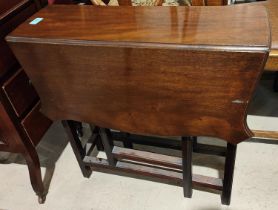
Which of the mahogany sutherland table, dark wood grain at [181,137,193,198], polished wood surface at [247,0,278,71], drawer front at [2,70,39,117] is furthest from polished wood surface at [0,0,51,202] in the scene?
polished wood surface at [247,0,278,71]

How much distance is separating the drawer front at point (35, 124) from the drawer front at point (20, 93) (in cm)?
3

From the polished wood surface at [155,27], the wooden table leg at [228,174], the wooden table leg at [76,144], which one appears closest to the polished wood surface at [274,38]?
the polished wood surface at [155,27]

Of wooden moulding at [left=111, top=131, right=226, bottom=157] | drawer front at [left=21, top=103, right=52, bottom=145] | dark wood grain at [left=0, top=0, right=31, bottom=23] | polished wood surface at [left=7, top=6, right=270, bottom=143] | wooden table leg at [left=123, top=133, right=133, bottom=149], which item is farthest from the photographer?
wooden table leg at [left=123, top=133, right=133, bottom=149]

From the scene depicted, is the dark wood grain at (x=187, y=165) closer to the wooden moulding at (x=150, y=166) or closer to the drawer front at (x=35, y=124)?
the wooden moulding at (x=150, y=166)

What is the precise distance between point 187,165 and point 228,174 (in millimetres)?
170

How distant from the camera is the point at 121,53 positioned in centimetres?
93

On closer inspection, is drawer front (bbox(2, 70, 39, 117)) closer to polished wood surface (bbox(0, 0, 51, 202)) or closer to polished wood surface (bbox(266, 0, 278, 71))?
polished wood surface (bbox(0, 0, 51, 202))

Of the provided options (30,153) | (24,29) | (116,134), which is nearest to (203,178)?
(116,134)

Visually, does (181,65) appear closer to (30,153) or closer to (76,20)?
(76,20)

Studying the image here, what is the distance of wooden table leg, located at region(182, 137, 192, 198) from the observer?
118 centimetres

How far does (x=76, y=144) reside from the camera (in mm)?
1433

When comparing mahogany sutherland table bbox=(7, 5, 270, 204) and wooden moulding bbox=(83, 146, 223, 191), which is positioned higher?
mahogany sutherland table bbox=(7, 5, 270, 204)

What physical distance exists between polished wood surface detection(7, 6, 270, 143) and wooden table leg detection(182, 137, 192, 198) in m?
0.12

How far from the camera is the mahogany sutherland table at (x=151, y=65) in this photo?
86 centimetres
